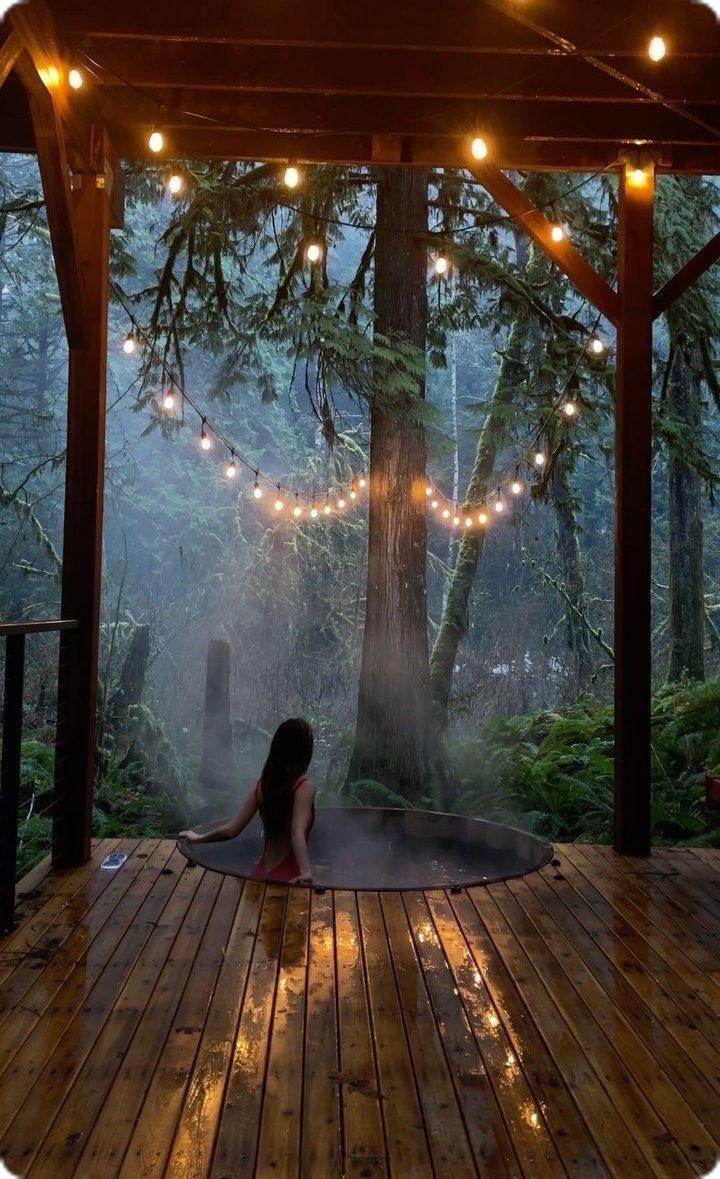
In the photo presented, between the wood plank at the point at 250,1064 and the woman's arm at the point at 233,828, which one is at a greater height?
the woman's arm at the point at 233,828

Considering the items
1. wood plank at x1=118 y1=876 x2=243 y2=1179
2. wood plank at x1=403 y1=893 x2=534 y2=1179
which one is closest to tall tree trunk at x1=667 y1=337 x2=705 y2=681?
wood plank at x1=403 y1=893 x2=534 y2=1179

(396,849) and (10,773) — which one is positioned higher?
(10,773)

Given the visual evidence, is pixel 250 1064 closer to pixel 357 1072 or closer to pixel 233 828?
pixel 357 1072

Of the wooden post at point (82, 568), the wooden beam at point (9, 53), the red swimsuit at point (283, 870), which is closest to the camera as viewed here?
the wooden beam at point (9, 53)

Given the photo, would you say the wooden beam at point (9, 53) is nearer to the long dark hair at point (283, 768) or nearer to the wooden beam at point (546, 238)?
the wooden beam at point (546, 238)

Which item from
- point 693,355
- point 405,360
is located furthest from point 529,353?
point 405,360

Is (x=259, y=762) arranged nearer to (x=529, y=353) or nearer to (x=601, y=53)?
(x=529, y=353)

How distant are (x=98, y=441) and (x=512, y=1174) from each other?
3.52 m

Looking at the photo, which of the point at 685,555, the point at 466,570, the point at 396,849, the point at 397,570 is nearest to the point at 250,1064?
the point at 396,849

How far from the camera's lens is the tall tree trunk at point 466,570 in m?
9.98

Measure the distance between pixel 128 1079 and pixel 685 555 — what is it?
8.97m

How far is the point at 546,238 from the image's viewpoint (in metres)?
4.86

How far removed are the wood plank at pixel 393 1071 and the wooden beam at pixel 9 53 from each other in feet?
10.8

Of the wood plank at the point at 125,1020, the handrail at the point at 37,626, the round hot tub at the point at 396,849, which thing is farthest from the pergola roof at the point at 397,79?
the round hot tub at the point at 396,849
